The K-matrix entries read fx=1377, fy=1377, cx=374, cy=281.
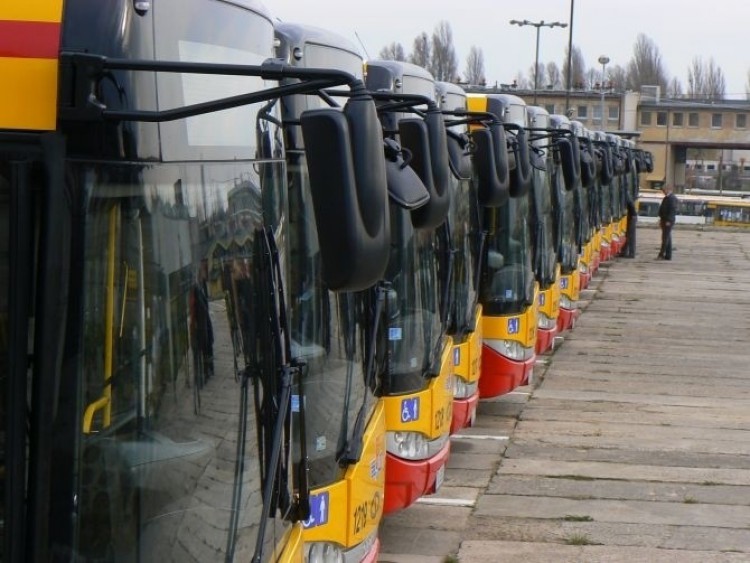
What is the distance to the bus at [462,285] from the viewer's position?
10078 mm

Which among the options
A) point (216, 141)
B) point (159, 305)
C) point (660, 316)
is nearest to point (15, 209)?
point (159, 305)

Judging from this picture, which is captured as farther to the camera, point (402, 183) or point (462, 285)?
point (462, 285)

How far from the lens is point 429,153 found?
16.9 feet

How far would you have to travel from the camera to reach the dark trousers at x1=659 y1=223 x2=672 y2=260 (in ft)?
124

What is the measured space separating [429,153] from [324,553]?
1613 mm

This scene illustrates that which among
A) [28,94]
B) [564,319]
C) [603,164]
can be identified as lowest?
[564,319]

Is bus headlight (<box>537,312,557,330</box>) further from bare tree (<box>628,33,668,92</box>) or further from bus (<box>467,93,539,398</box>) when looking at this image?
bare tree (<box>628,33,668,92</box>)

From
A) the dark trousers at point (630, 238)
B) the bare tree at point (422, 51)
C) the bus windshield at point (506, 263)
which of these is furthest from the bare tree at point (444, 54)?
the bus windshield at point (506, 263)

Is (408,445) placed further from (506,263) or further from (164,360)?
(506,263)

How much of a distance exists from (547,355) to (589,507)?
9061mm

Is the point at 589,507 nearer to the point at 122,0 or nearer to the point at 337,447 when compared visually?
the point at 337,447

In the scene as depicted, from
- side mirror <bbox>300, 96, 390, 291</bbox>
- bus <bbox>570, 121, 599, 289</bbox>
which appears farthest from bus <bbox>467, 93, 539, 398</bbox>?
side mirror <bbox>300, 96, 390, 291</bbox>

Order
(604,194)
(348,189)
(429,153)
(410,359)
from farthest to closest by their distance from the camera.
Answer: (604,194) → (410,359) → (429,153) → (348,189)

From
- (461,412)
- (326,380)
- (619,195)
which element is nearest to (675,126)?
(619,195)
